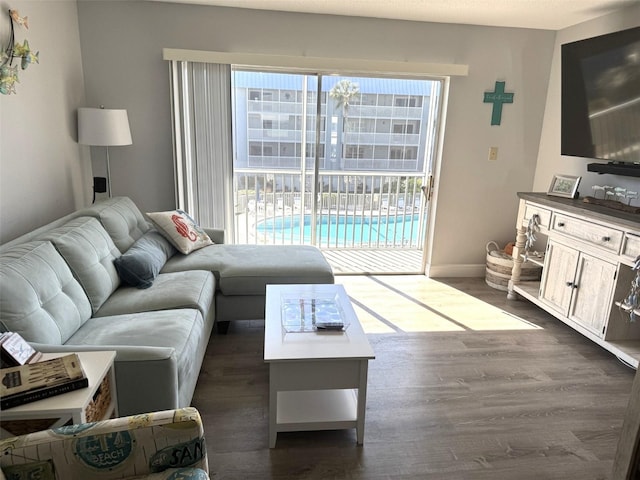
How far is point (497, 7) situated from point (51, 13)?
3.13 meters

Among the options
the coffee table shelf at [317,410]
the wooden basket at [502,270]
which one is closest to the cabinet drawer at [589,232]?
the wooden basket at [502,270]

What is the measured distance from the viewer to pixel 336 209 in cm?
504

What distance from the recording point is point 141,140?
3.61 meters

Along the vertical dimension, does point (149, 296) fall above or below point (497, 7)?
below

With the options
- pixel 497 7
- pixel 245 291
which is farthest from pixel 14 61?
pixel 497 7

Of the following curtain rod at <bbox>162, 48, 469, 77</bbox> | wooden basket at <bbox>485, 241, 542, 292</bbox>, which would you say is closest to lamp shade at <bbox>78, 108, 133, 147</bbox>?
curtain rod at <bbox>162, 48, 469, 77</bbox>

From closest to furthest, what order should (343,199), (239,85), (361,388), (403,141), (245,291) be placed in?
(361,388)
(245,291)
(239,85)
(403,141)
(343,199)

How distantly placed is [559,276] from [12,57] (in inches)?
149

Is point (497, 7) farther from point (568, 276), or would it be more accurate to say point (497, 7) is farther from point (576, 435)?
point (576, 435)

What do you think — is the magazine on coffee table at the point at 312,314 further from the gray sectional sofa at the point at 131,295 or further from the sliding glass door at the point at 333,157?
the sliding glass door at the point at 333,157

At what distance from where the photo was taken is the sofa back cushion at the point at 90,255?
2.14m

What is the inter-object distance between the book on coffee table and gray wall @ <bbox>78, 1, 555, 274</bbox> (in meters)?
2.50

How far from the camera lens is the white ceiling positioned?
306cm

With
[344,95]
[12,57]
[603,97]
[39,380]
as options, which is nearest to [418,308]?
[603,97]
